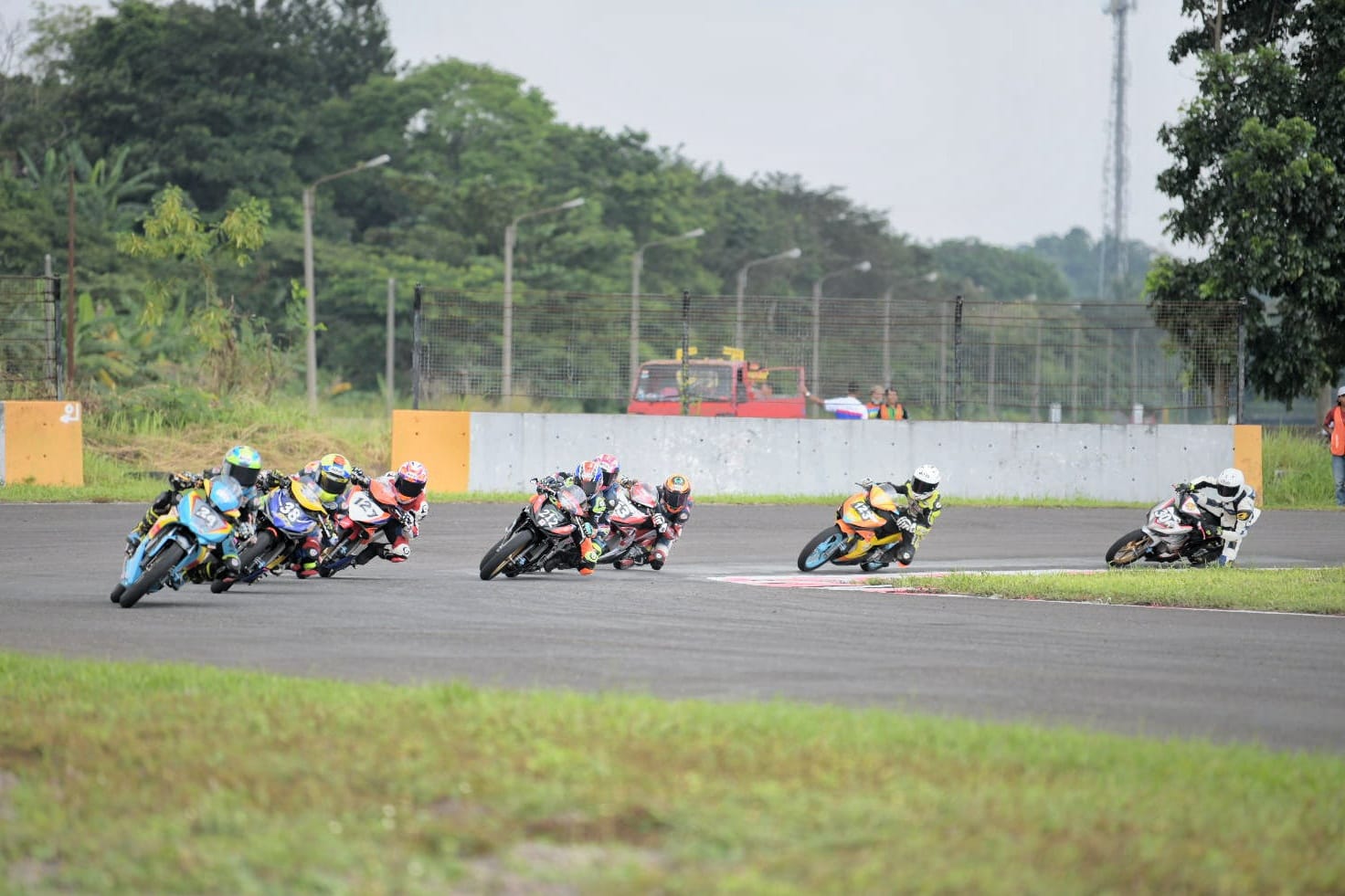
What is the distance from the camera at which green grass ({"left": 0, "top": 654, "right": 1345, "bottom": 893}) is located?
538 centimetres

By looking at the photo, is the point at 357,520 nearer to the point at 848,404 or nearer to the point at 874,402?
the point at 874,402

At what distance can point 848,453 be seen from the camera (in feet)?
84.8

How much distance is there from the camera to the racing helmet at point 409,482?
1541 cm

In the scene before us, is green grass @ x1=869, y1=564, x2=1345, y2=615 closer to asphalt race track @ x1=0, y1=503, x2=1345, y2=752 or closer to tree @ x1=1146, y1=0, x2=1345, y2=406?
asphalt race track @ x1=0, y1=503, x2=1345, y2=752

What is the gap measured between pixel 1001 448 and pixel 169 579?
618 inches

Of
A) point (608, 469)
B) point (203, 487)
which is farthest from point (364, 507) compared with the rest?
point (203, 487)

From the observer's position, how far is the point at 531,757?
6.76m

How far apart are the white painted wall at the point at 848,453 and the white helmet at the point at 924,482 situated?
798cm

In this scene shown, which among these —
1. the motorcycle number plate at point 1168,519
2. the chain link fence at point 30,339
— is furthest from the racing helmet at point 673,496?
the chain link fence at point 30,339

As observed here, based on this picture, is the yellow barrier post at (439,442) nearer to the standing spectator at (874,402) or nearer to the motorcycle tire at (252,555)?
the standing spectator at (874,402)

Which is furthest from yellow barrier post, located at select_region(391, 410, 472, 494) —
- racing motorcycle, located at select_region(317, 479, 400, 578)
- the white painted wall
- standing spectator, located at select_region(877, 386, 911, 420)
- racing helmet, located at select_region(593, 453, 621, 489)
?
racing motorcycle, located at select_region(317, 479, 400, 578)

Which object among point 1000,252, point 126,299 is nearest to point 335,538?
point 126,299

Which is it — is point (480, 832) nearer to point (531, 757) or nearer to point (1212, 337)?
point (531, 757)

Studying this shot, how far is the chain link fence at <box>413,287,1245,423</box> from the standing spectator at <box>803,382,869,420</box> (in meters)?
0.14
